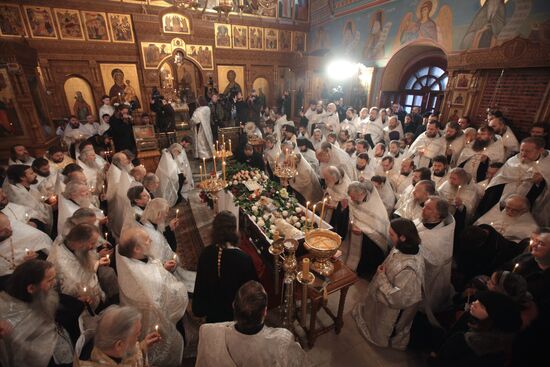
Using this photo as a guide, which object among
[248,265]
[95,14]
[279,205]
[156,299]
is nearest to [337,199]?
[279,205]

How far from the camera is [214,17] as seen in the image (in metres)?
14.4

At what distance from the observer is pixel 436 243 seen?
334 centimetres

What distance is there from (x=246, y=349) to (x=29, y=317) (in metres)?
1.96

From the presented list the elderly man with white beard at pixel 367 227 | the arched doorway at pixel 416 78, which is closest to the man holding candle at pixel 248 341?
the elderly man with white beard at pixel 367 227

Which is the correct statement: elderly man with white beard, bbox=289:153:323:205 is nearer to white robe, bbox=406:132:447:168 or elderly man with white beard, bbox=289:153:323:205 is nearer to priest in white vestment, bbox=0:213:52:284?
white robe, bbox=406:132:447:168

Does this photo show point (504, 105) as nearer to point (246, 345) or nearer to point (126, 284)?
point (246, 345)

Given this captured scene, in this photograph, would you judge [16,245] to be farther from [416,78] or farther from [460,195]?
[416,78]

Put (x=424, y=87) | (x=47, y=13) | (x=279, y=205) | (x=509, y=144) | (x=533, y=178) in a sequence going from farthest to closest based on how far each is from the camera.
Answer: (x=424, y=87) < (x=47, y=13) < (x=509, y=144) < (x=279, y=205) < (x=533, y=178)

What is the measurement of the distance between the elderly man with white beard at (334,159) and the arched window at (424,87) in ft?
23.5

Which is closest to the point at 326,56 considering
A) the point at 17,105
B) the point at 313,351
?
the point at 17,105

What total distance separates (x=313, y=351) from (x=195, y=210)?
15.6 feet

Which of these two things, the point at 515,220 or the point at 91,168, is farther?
the point at 91,168

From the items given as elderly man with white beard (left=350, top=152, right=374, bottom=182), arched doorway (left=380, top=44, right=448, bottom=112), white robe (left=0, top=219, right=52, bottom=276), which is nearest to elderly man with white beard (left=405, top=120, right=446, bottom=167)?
elderly man with white beard (left=350, top=152, right=374, bottom=182)

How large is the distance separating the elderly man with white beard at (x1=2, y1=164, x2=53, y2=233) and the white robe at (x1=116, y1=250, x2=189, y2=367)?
291 cm
